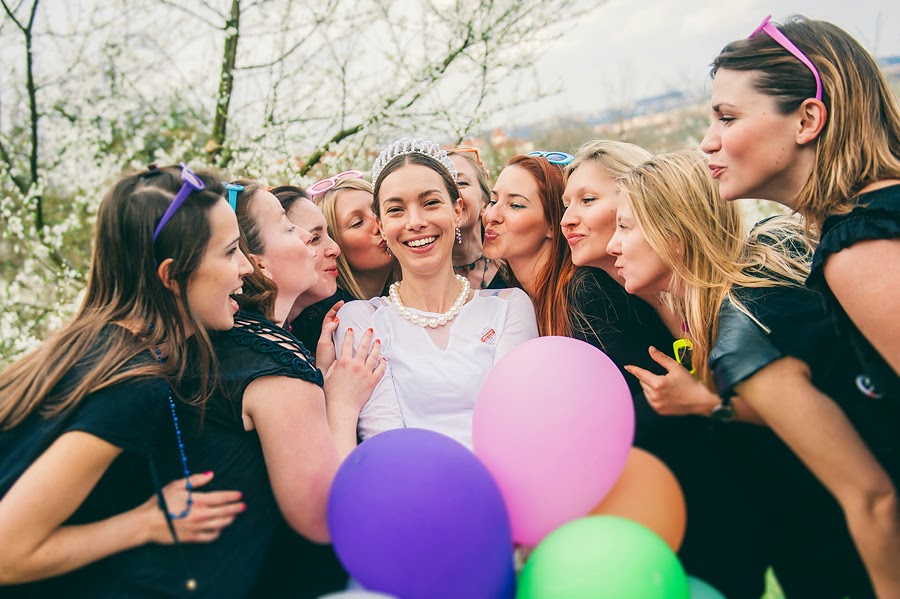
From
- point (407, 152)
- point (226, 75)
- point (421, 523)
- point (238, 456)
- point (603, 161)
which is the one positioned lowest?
point (421, 523)

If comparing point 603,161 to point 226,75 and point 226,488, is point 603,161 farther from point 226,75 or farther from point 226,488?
point 226,75

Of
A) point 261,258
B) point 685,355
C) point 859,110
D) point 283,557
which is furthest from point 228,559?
point 859,110

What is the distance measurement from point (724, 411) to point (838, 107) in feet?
3.62

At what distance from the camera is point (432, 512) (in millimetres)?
1954

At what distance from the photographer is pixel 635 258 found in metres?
2.84

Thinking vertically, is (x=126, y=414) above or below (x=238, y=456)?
above

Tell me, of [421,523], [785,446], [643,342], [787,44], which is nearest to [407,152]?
[643,342]

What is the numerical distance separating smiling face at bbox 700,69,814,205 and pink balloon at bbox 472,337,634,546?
0.88 m

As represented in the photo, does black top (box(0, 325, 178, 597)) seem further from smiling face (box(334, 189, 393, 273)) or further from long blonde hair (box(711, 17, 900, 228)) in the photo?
long blonde hair (box(711, 17, 900, 228))

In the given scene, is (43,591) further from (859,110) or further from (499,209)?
(859,110)

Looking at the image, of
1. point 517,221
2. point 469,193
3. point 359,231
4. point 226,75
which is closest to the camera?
point 517,221

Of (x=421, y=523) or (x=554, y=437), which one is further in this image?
(x=554, y=437)

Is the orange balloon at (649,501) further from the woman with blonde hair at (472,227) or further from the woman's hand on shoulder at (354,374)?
the woman with blonde hair at (472,227)

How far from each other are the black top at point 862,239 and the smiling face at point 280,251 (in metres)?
2.13
